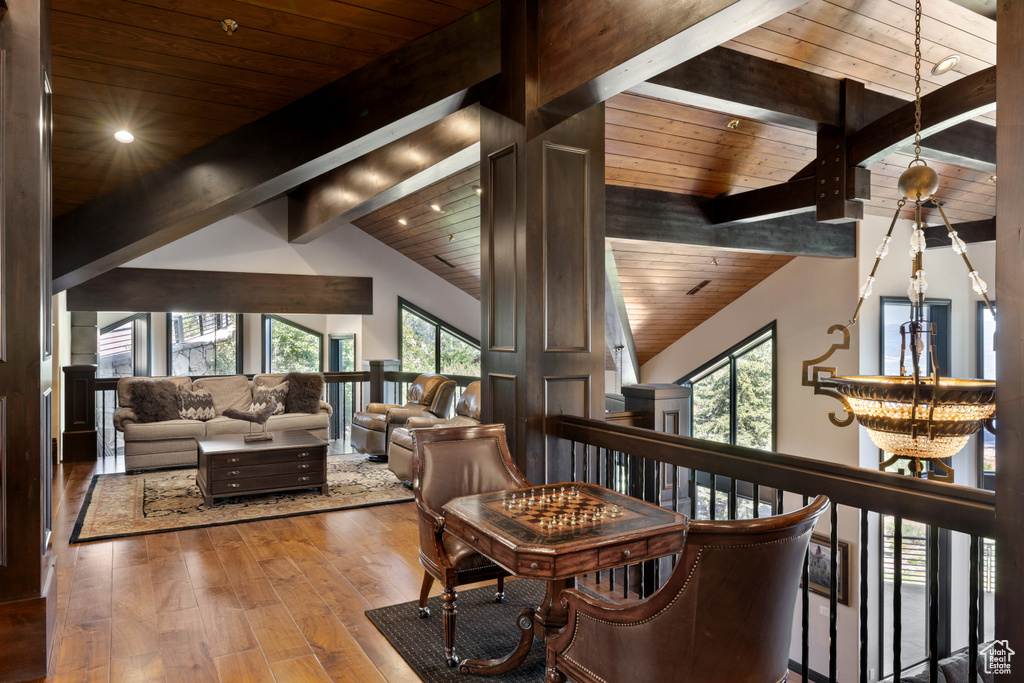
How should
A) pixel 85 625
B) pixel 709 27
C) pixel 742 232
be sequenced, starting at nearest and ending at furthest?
pixel 709 27, pixel 85 625, pixel 742 232

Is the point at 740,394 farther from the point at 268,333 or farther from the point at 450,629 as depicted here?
the point at 268,333

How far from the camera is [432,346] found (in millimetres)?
9797

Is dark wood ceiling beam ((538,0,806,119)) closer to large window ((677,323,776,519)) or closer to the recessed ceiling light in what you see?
the recessed ceiling light

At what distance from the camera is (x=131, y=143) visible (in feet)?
14.2

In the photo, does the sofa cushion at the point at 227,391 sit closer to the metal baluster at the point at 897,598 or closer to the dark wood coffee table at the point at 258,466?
the dark wood coffee table at the point at 258,466

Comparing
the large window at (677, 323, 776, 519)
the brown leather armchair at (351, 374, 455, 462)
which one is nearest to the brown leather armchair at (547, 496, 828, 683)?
the brown leather armchair at (351, 374, 455, 462)

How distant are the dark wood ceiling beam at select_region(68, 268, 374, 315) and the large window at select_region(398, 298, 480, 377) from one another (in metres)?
0.70

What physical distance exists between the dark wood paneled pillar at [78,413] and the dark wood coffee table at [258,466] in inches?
84.9

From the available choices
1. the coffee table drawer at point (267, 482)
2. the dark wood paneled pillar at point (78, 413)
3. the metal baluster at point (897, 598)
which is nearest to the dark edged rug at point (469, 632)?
the metal baluster at point (897, 598)

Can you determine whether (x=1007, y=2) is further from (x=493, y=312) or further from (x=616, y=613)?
(x=493, y=312)

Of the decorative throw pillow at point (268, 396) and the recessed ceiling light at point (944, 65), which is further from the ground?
the recessed ceiling light at point (944, 65)

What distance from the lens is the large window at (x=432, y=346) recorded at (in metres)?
9.62

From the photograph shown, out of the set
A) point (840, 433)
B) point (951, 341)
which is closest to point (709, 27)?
point (840, 433)

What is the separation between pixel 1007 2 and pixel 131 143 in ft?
15.4
